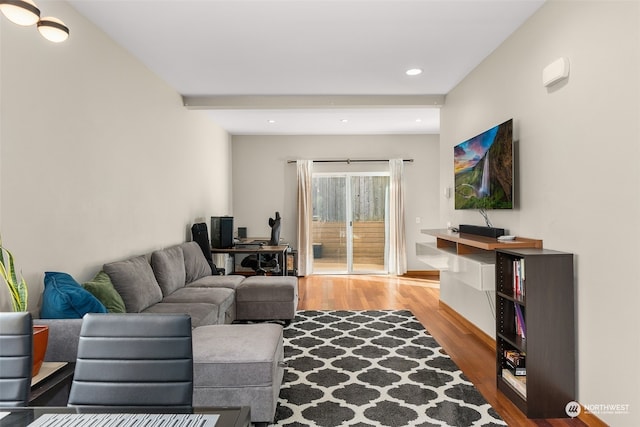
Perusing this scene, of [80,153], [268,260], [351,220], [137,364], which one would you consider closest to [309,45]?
[80,153]

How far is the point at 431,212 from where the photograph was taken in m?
7.85

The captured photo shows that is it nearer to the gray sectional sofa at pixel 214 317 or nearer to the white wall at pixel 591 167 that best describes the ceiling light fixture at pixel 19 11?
the gray sectional sofa at pixel 214 317

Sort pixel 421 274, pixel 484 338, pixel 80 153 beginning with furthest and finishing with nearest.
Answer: pixel 421 274 < pixel 484 338 < pixel 80 153

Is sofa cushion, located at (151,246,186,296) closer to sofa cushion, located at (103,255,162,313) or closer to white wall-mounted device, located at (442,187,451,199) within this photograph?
sofa cushion, located at (103,255,162,313)

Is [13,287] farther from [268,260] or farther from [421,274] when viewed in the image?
[421,274]

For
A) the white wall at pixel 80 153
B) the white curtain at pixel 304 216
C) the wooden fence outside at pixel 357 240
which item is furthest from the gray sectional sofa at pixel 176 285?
the wooden fence outside at pixel 357 240

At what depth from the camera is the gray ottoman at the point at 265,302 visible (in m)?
4.49

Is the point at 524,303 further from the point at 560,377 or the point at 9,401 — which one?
the point at 9,401

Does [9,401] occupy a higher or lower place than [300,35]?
lower

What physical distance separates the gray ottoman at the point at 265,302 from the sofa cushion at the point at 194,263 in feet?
1.97

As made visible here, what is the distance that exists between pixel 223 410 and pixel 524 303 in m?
2.03

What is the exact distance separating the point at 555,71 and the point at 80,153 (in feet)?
10.9

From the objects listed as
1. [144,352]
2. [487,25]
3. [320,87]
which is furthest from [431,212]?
[144,352]

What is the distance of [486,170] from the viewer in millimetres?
3576
